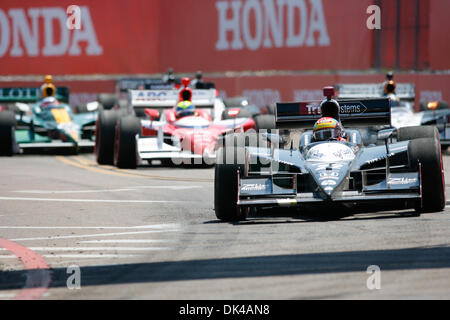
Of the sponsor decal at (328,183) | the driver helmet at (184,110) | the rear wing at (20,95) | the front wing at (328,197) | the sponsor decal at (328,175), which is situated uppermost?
the rear wing at (20,95)

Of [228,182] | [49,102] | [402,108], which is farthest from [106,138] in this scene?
[228,182]

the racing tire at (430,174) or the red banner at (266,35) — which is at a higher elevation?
the red banner at (266,35)

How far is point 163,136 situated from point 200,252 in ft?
29.7

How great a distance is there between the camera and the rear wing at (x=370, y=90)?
73.1 feet

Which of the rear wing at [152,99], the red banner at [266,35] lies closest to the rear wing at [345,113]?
the rear wing at [152,99]

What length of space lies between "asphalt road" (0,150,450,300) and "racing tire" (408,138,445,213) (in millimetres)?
205

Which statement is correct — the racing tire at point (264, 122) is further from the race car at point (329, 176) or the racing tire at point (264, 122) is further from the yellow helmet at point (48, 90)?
the race car at point (329, 176)

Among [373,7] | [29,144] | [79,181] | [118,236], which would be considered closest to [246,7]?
[373,7]

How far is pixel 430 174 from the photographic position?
9914 mm

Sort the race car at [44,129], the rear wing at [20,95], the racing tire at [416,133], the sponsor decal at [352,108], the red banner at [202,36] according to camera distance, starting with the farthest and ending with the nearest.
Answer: the red banner at [202,36]
the rear wing at [20,95]
the race car at [44,129]
the sponsor decal at [352,108]
the racing tire at [416,133]

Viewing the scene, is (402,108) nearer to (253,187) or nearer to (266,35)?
(266,35)

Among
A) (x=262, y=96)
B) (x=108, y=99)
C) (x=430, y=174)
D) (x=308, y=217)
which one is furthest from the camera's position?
(x=262, y=96)

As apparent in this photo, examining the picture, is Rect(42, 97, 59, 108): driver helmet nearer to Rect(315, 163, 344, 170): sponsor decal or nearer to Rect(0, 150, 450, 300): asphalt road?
Rect(0, 150, 450, 300): asphalt road

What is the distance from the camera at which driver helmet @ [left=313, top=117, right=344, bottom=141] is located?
11.0 m
